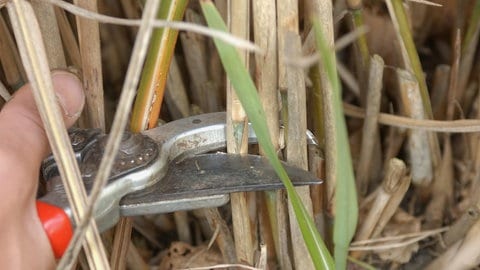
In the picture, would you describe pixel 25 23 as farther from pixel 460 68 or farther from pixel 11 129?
pixel 460 68

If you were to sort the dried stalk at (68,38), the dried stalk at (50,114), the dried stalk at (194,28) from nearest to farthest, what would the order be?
the dried stalk at (194,28), the dried stalk at (50,114), the dried stalk at (68,38)

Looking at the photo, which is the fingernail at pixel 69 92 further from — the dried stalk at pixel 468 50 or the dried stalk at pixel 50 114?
the dried stalk at pixel 468 50

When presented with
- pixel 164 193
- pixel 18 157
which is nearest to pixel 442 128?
pixel 164 193

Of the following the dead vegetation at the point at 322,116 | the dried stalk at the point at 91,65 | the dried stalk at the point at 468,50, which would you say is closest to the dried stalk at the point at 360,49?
the dead vegetation at the point at 322,116

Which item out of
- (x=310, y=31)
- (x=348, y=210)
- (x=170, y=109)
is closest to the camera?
(x=348, y=210)

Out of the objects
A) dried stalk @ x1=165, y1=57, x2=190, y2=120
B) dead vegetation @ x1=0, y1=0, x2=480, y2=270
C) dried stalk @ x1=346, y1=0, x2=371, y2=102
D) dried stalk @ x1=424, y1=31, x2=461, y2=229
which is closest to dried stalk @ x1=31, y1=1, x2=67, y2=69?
dead vegetation @ x1=0, y1=0, x2=480, y2=270

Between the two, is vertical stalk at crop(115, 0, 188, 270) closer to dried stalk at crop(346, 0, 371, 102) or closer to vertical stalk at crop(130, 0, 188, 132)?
vertical stalk at crop(130, 0, 188, 132)
